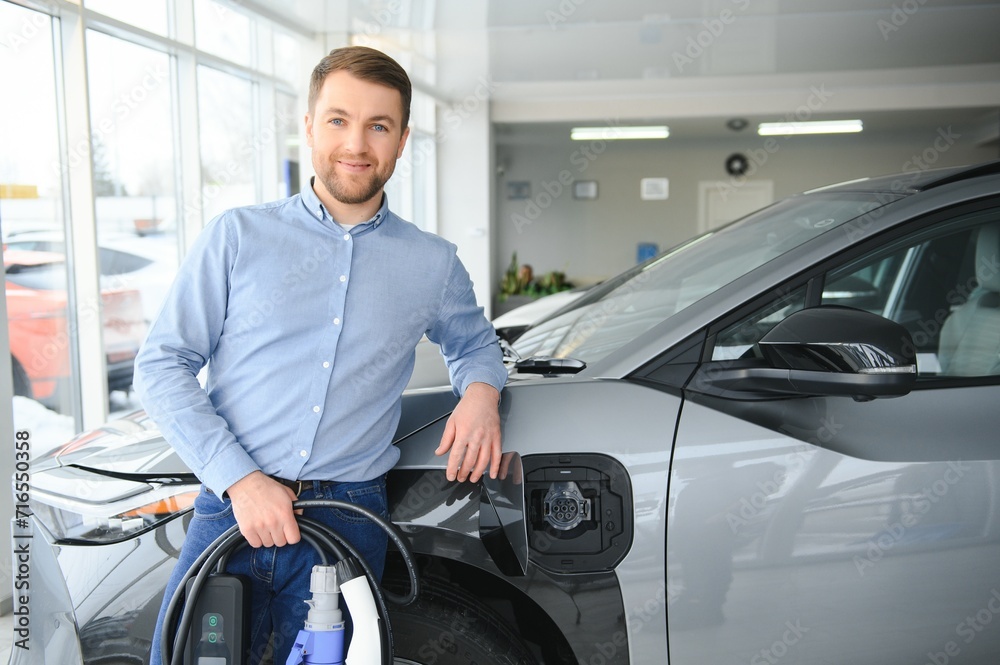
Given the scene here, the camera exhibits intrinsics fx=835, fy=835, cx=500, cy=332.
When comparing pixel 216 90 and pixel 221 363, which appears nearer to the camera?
pixel 221 363

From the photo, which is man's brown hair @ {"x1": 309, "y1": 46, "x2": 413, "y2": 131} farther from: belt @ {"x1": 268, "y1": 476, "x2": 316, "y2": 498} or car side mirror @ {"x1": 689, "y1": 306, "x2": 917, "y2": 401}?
car side mirror @ {"x1": 689, "y1": 306, "x2": 917, "y2": 401}

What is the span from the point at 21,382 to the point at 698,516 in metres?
4.45

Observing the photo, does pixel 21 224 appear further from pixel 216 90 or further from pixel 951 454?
pixel 951 454

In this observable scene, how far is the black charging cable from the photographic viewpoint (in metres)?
1.30

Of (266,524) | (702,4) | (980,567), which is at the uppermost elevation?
(702,4)

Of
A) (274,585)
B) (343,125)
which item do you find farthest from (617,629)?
(343,125)

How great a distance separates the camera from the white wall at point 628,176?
14.4 metres

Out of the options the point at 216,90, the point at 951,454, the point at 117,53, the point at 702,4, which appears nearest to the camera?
the point at 951,454

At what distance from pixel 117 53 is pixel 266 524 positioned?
16.2 ft

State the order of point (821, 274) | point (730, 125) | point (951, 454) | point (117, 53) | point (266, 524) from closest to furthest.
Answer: point (266, 524) → point (951, 454) → point (821, 274) → point (117, 53) → point (730, 125)

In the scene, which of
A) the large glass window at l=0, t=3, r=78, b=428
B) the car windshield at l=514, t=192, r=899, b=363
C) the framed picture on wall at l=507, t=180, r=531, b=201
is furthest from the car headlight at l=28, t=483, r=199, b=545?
the framed picture on wall at l=507, t=180, r=531, b=201

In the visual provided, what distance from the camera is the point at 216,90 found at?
6.46 m

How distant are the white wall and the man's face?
13.0 meters

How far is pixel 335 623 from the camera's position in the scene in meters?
1.30
